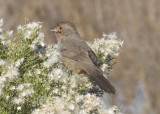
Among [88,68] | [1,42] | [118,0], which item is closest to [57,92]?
[1,42]

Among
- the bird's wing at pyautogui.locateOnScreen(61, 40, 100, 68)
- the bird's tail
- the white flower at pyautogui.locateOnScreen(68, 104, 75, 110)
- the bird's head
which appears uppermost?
the bird's head

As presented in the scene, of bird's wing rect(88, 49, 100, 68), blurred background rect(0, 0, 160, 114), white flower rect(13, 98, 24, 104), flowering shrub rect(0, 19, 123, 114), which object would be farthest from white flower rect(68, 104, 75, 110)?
blurred background rect(0, 0, 160, 114)

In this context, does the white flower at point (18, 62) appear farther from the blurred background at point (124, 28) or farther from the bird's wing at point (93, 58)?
the blurred background at point (124, 28)

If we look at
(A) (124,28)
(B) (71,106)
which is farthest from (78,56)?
(A) (124,28)

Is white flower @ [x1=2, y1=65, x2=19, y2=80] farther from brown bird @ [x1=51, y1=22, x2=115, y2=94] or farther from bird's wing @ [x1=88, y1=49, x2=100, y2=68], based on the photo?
bird's wing @ [x1=88, y1=49, x2=100, y2=68]

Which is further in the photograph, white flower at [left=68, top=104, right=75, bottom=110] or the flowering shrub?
the flowering shrub

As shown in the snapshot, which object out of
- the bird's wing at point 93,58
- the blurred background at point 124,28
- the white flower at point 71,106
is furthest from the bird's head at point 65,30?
the white flower at point 71,106

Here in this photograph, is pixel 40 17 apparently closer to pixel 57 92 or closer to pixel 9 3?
pixel 9 3
